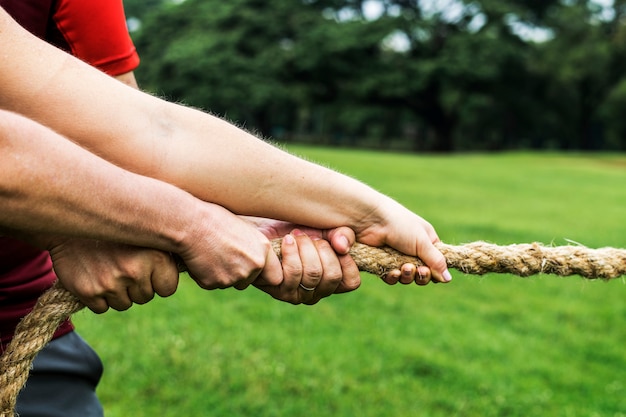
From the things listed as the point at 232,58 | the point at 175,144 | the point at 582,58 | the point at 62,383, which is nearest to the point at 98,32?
the point at 175,144

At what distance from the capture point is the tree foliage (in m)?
29.6

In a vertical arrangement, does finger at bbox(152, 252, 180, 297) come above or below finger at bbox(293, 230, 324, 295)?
below

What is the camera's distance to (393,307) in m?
5.54

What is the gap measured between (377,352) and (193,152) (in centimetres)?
326

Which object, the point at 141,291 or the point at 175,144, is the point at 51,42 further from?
the point at 141,291

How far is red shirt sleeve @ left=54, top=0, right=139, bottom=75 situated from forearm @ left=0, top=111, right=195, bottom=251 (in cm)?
50

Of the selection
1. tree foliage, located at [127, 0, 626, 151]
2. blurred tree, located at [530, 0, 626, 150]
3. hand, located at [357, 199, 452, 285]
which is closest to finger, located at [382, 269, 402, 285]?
hand, located at [357, 199, 452, 285]

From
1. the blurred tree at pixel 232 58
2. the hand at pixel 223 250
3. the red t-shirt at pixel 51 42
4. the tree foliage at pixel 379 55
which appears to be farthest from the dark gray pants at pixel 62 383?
the blurred tree at pixel 232 58

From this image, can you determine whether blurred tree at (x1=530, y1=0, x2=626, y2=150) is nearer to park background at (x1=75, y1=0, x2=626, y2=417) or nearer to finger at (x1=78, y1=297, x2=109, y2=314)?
park background at (x1=75, y1=0, x2=626, y2=417)

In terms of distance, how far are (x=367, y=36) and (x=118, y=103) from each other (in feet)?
94.2

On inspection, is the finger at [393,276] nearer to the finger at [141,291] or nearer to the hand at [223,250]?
the hand at [223,250]

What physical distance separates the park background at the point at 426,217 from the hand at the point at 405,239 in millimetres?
477

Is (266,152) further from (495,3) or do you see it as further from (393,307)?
(495,3)

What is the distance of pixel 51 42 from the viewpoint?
60.6 inches
